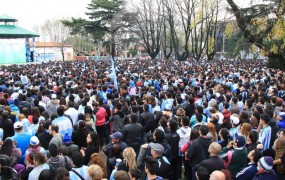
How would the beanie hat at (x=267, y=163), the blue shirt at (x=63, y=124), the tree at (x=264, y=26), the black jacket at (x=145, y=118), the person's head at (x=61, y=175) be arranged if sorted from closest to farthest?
the person's head at (x=61, y=175) < the beanie hat at (x=267, y=163) < the blue shirt at (x=63, y=124) < the black jacket at (x=145, y=118) < the tree at (x=264, y=26)

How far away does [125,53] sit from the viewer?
8694 cm

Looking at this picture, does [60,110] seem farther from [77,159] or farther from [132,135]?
[77,159]

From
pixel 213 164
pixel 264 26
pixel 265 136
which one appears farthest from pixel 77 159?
pixel 264 26

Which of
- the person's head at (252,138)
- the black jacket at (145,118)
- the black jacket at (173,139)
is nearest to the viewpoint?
the person's head at (252,138)

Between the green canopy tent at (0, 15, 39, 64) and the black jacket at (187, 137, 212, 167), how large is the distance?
44.5 meters

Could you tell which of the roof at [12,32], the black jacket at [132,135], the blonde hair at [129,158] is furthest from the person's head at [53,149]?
the roof at [12,32]

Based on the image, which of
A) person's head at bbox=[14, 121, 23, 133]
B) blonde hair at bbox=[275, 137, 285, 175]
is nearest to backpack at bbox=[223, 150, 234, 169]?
blonde hair at bbox=[275, 137, 285, 175]

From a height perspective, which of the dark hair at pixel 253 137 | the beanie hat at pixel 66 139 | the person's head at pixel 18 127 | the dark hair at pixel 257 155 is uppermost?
the person's head at pixel 18 127

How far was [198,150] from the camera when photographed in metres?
5.50

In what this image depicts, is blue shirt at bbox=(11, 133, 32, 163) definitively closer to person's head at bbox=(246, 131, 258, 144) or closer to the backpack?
the backpack

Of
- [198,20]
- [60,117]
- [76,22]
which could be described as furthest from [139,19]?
[60,117]

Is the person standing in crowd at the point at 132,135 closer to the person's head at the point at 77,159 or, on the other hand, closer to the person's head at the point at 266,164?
the person's head at the point at 77,159

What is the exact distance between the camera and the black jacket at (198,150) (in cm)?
550

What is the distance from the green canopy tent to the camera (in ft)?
152
